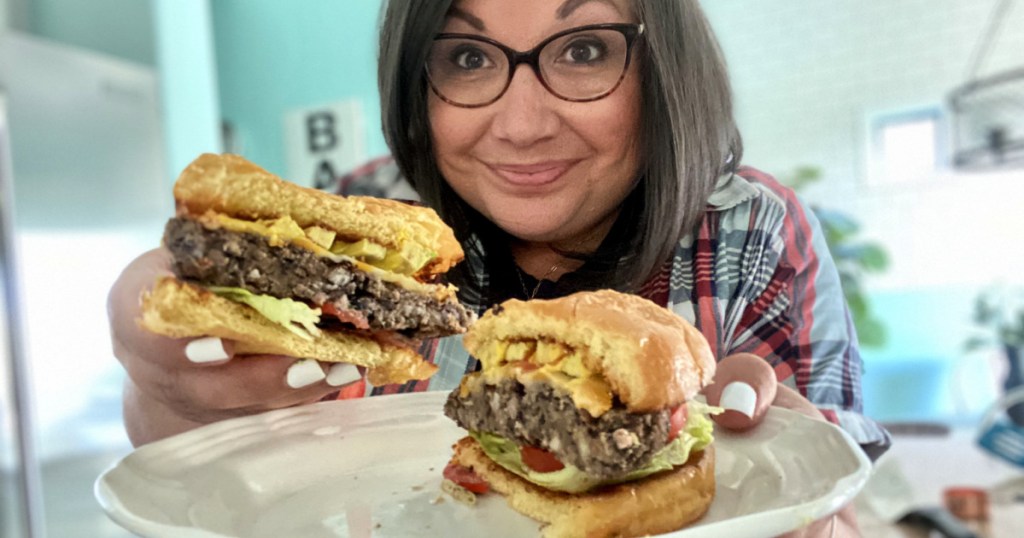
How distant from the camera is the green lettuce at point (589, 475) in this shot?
28.9 inches

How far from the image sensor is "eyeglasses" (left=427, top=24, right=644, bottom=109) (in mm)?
902

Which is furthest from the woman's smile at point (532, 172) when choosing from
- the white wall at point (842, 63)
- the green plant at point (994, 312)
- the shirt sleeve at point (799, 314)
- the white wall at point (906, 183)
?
the green plant at point (994, 312)

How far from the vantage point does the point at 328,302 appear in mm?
838

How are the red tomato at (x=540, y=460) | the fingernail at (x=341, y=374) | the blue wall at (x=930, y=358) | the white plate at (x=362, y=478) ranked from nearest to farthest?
1. the white plate at (x=362, y=478)
2. the red tomato at (x=540, y=460)
3. the fingernail at (x=341, y=374)
4. the blue wall at (x=930, y=358)

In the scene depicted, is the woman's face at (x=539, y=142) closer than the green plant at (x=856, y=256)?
Yes

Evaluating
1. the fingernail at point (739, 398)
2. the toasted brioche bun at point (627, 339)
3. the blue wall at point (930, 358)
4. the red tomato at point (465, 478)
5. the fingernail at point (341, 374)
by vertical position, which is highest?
the toasted brioche bun at point (627, 339)

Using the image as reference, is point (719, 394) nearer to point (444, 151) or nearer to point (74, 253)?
point (444, 151)

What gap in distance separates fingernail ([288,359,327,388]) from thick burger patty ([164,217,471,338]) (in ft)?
0.24

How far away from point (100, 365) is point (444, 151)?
4.87ft

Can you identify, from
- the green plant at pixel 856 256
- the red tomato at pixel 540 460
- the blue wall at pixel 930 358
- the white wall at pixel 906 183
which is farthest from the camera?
the blue wall at pixel 930 358

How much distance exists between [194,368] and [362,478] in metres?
0.24

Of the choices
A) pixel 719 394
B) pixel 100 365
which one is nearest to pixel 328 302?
pixel 719 394

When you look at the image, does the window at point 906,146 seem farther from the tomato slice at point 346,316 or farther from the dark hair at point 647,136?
the tomato slice at point 346,316

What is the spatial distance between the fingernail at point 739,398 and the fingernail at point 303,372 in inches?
18.8
